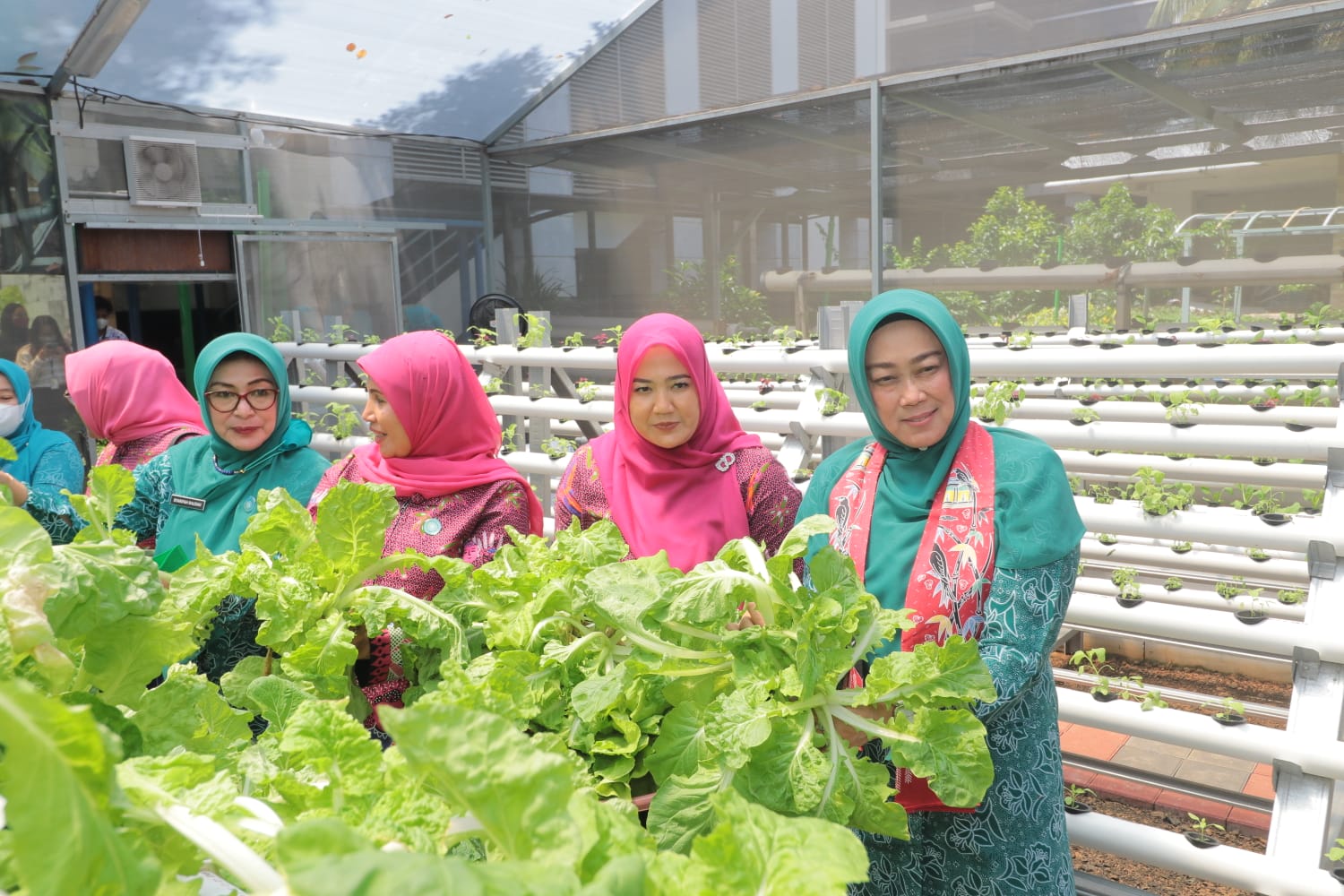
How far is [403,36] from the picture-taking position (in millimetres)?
7879

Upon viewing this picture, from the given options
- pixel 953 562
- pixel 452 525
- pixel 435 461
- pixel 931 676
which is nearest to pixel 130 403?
pixel 435 461

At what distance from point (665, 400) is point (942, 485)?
26.6 inches

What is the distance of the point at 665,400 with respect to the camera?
2047 millimetres

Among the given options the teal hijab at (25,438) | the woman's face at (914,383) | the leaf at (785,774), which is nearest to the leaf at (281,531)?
the leaf at (785,774)

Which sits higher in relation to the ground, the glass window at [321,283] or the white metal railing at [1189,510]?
the glass window at [321,283]

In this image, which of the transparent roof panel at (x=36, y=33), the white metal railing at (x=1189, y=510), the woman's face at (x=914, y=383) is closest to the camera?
the woman's face at (x=914, y=383)

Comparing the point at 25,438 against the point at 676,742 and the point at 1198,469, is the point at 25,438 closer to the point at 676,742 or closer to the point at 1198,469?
the point at 676,742

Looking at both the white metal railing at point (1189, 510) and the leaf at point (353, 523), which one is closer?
the leaf at point (353, 523)

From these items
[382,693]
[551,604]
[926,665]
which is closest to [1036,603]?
[926,665]

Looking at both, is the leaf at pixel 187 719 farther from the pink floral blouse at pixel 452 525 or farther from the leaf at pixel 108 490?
the pink floral blouse at pixel 452 525

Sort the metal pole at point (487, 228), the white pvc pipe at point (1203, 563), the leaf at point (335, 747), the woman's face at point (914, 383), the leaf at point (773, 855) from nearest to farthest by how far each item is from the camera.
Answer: the leaf at point (773, 855), the leaf at point (335, 747), the woman's face at point (914, 383), the white pvc pipe at point (1203, 563), the metal pole at point (487, 228)

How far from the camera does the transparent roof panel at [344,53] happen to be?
676 cm

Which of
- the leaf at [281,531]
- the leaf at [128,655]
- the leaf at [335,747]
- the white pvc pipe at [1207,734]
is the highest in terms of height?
the leaf at [281,531]

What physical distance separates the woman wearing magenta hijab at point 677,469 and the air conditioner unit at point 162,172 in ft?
21.6
